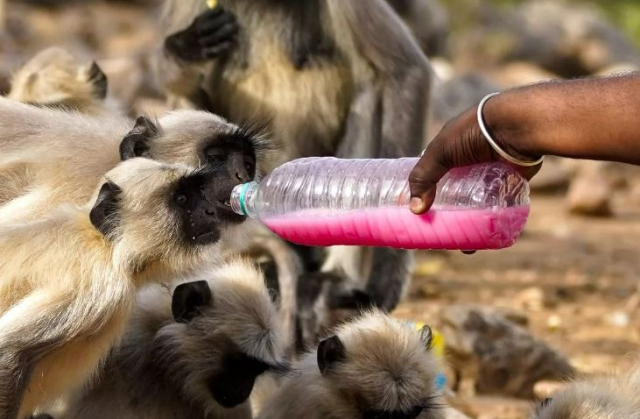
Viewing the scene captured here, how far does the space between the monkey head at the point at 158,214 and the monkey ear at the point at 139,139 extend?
0.37m

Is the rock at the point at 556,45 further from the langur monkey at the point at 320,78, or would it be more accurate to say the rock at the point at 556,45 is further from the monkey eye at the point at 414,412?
the monkey eye at the point at 414,412

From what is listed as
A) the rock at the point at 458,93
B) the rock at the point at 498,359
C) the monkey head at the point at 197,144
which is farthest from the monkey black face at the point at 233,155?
the rock at the point at 458,93

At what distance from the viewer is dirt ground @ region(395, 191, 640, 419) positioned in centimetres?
738

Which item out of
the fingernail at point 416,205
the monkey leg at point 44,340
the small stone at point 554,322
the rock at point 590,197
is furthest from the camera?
Answer: the rock at point 590,197

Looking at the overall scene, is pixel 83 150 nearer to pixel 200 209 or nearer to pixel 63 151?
pixel 63 151

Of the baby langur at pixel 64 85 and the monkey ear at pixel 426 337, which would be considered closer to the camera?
the monkey ear at pixel 426 337

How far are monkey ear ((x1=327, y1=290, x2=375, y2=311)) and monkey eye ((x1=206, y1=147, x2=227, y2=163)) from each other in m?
1.89

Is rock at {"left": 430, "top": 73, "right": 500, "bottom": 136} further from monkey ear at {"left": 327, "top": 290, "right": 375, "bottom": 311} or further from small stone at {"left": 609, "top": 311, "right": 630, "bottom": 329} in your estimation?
monkey ear at {"left": 327, "top": 290, "right": 375, "bottom": 311}

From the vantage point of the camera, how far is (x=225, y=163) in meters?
4.70

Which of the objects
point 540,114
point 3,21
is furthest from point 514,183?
point 3,21

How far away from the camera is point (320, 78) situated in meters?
6.98

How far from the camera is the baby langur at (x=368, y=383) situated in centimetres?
462

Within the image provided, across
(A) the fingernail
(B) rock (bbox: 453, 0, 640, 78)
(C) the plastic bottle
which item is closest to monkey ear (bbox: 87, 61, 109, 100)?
(C) the plastic bottle

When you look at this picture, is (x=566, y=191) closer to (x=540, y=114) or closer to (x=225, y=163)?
(x=225, y=163)
